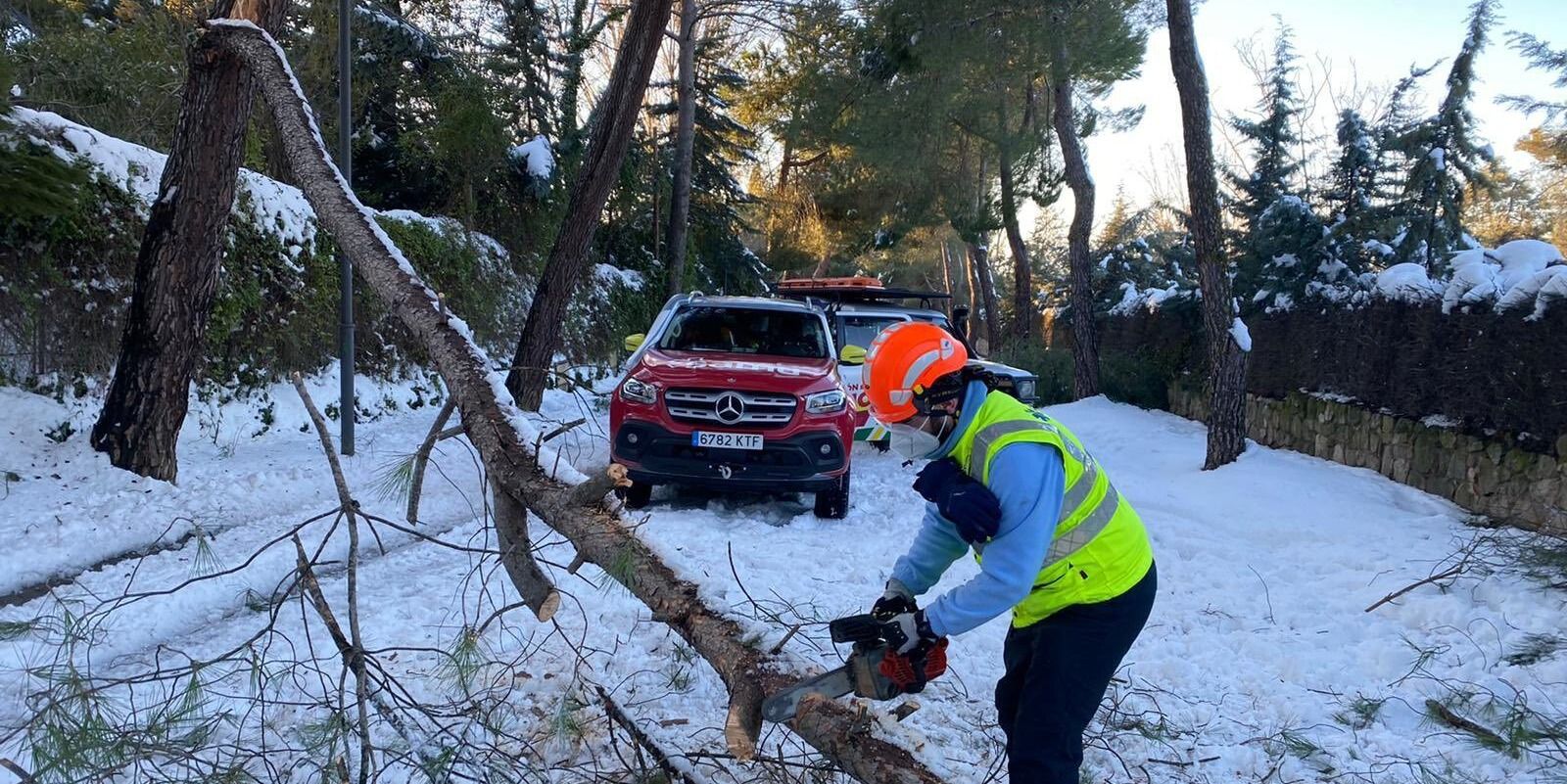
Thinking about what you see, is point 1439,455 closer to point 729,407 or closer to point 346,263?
point 729,407

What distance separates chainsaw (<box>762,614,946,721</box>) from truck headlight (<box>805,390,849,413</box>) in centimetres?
412

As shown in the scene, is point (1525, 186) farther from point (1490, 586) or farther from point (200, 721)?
point (200, 721)

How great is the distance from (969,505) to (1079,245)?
13.4 m

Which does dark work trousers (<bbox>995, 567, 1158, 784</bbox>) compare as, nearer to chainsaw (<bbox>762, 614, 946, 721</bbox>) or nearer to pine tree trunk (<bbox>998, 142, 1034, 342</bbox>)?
chainsaw (<bbox>762, 614, 946, 721</bbox>)

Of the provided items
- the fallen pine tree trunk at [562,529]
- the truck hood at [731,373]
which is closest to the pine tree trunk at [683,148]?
the truck hood at [731,373]

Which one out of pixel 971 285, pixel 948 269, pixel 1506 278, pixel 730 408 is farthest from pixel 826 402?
pixel 948 269

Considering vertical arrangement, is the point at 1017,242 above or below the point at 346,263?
above

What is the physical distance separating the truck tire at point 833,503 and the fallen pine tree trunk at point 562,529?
13.1 ft

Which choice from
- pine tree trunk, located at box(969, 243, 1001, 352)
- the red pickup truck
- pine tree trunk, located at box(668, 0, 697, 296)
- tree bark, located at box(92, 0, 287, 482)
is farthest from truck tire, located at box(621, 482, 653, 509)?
pine tree trunk, located at box(969, 243, 1001, 352)

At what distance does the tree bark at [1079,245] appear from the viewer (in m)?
14.3

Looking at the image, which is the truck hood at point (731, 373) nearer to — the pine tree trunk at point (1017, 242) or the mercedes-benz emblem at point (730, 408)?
the mercedes-benz emblem at point (730, 408)

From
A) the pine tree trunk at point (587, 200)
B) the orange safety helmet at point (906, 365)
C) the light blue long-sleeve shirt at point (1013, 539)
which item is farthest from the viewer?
the pine tree trunk at point (587, 200)

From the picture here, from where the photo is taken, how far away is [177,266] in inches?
235

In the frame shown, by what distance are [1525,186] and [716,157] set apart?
1733 centimetres
